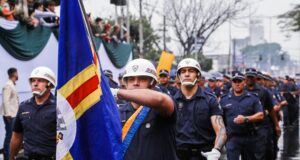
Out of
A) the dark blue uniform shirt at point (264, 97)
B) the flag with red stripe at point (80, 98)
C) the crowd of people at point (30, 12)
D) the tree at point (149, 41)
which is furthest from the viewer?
the tree at point (149, 41)

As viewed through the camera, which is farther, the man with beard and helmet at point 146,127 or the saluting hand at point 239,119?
the saluting hand at point 239,119

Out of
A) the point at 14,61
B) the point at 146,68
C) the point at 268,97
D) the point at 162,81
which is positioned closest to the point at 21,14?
the point at 14,61

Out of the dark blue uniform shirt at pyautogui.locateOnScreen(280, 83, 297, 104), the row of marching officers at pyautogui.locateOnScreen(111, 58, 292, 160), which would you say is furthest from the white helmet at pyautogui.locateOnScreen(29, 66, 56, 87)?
the dark blue uniform shirt at pyautogui.locateOnScreen(280, 83, 297, 104)

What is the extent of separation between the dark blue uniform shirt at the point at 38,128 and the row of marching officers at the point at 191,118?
4.41ft

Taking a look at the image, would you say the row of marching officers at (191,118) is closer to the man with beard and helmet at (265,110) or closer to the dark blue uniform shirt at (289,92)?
the man with beard and helmet at (265,110)

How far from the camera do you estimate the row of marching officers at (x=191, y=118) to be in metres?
5.13

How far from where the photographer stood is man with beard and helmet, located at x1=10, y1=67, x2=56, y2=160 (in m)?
7.12

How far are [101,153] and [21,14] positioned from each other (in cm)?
1067

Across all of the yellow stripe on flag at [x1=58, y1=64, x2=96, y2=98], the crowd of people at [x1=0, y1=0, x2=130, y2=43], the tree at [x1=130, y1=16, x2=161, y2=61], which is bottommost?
the tree at [x1=130, y1=16, x2=161, y2=61]

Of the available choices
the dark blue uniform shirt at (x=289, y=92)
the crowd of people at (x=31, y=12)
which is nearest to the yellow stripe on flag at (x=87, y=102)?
the crowd of people at (x=31, y=12)

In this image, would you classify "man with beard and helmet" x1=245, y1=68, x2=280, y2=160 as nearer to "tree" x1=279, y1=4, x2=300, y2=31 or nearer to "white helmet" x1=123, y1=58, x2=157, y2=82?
"white helmet" x1=123, y1=58, x2=157, y2=82

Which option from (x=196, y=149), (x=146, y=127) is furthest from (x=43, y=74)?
(x=146, y=127)

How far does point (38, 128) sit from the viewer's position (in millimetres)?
7152

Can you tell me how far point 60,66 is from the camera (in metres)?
4.45
